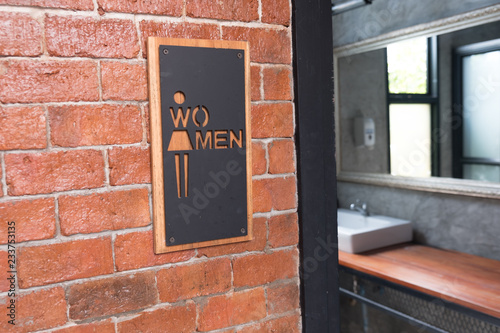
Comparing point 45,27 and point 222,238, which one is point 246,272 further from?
point 45,27

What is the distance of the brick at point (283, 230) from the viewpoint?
980 millimetres

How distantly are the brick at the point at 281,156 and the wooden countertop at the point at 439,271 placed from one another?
1139 millimetres

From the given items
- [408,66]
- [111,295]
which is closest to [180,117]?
[111,295]

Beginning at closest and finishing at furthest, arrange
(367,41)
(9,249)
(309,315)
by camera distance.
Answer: (9,249) < (309,315) < (367,41)

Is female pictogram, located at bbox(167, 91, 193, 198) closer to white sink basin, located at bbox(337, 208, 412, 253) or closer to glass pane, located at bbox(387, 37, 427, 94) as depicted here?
white sink basin, located at bbox(337, 208, 412, 253)

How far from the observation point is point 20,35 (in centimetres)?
74

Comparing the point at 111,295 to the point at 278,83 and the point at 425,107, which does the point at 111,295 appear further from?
the point at 425,107

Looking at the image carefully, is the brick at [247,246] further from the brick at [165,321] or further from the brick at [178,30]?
the brick at [178,30]

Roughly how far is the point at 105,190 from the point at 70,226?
9 centimetres

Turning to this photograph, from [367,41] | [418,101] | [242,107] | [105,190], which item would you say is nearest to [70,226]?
[105,190]

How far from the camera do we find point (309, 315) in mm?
1014

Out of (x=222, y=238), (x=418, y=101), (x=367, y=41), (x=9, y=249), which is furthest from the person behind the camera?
(x=367, y=41)

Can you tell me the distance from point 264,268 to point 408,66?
1991 mm

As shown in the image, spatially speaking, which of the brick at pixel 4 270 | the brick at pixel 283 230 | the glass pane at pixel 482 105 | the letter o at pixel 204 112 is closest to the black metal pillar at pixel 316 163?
the brick at pixel 283 230
